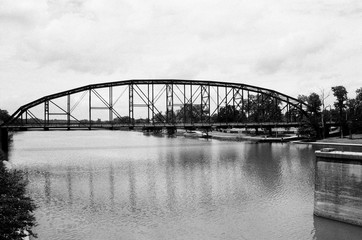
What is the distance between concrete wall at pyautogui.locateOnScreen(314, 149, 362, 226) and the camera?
2769 centimetres

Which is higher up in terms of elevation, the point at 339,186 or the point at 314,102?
the point at 314,102

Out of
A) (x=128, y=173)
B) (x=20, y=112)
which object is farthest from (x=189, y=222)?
(x=20, y=112)

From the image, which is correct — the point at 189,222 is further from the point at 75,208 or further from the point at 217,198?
the point at 75,208

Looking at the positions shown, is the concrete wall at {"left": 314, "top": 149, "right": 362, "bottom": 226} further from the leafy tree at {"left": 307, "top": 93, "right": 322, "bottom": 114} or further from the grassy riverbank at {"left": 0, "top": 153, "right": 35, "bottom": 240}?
the leafy tree at {"left": 307, "top": 93, "right": 322, "bottom": 114}

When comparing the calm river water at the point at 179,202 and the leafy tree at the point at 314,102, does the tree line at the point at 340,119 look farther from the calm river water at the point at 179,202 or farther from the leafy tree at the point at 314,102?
the calm river water at the point at 179,202

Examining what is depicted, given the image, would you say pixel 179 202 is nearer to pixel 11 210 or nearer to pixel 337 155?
pixel 337 155

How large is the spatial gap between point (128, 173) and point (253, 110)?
12055cm

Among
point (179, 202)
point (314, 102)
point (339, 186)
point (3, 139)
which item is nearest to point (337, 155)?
point (339, 186)

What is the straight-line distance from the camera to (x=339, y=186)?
94.6ft

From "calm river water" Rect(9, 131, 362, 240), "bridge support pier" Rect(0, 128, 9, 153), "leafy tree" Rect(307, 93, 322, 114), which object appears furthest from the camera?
"leafy tree" Rect(307, 93, 322, 114)

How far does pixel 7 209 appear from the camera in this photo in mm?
20281

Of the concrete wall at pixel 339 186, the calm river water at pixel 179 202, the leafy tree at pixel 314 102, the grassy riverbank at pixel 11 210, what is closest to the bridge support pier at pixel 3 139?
the calm river water at pixel 179 202

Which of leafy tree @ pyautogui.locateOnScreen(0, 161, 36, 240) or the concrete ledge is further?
the concrete ledge

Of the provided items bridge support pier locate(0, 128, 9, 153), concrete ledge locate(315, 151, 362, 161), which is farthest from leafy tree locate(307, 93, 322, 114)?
concrete ledge locate(315, 151, 362, 161)
